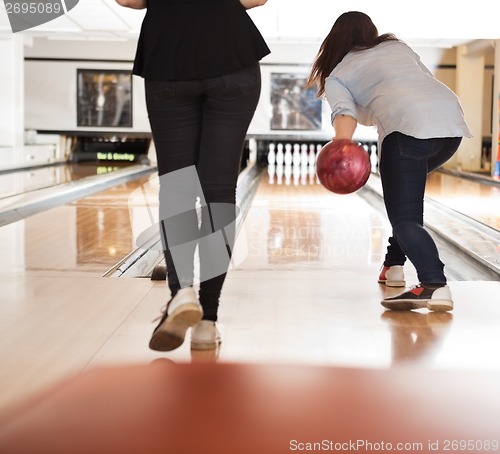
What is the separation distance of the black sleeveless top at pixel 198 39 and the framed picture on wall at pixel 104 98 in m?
12.1

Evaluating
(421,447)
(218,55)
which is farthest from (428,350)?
(218,55)

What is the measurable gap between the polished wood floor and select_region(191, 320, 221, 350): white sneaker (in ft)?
0.10

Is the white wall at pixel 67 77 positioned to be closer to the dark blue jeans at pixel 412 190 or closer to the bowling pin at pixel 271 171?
the bowling pin at pixel 271 171

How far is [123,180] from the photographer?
32.9ft

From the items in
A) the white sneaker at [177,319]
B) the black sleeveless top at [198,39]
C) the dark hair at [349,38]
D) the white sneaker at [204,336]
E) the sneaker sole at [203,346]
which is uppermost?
the dark hair at [349,38]

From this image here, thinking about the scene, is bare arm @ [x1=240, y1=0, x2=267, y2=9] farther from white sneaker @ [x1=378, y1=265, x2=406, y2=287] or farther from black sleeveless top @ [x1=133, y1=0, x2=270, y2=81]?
white sneaker @ [x1=378, y1=265, x2=406, y2=287]

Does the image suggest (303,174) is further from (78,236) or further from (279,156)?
(78,236)

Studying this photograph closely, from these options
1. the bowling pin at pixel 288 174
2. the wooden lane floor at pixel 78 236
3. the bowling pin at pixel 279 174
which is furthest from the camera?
the bowling pin at pixel 279 174

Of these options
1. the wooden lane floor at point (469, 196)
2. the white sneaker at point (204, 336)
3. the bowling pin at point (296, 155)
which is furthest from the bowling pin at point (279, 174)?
the white sneaker at point (204, 336)

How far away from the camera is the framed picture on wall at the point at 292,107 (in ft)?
45.3

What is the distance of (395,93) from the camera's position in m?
2.67

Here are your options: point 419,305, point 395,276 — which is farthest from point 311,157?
point 419,305

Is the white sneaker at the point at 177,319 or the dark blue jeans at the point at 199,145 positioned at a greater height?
the dark blue jeans at the point at 199,145

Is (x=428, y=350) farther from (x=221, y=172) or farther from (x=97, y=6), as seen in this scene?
(x=97, y=6)
